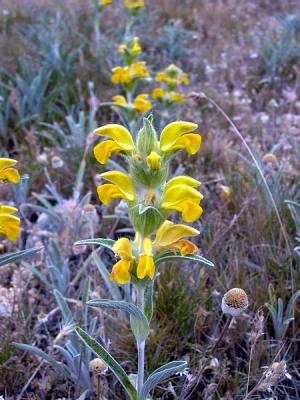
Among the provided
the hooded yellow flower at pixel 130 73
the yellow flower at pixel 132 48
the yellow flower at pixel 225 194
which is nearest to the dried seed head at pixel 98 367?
the yellow flower at pixel 225 194

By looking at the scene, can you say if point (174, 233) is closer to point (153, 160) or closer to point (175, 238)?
point (175, 238)

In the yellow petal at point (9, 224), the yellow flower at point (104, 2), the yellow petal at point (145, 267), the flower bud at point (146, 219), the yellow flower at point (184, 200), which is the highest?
the yellow flower at point (104, 2)

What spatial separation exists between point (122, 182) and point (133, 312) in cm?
35

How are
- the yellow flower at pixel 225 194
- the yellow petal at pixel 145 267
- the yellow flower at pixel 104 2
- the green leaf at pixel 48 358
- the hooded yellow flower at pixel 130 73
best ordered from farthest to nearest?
the yellow flower at pixel 104 2 < the hooded yellow flower at pixel 130 73 < the yellow flower at pixel 225 194 < the green leaf at pixel 48 358 < the yellow petal at pixel 145 267

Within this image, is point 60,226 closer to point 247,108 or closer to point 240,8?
point 247,108

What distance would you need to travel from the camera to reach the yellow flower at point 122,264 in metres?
1.22

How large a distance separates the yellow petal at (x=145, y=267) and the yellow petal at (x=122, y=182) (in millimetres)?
182

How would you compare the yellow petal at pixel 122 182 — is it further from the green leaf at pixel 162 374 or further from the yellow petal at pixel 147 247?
the green leaf at pixel 162 374

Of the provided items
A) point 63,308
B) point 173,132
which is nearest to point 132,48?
point 63,308

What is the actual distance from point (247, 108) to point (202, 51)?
1.68 metres

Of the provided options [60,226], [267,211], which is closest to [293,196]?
[267,211]

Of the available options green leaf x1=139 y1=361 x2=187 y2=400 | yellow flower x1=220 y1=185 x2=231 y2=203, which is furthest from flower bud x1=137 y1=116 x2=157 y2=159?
yellow flower x1=220 y1=185 x2=231 y2=203

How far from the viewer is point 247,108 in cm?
367

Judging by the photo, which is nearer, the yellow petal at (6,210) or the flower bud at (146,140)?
the flower bud at (146,140)
